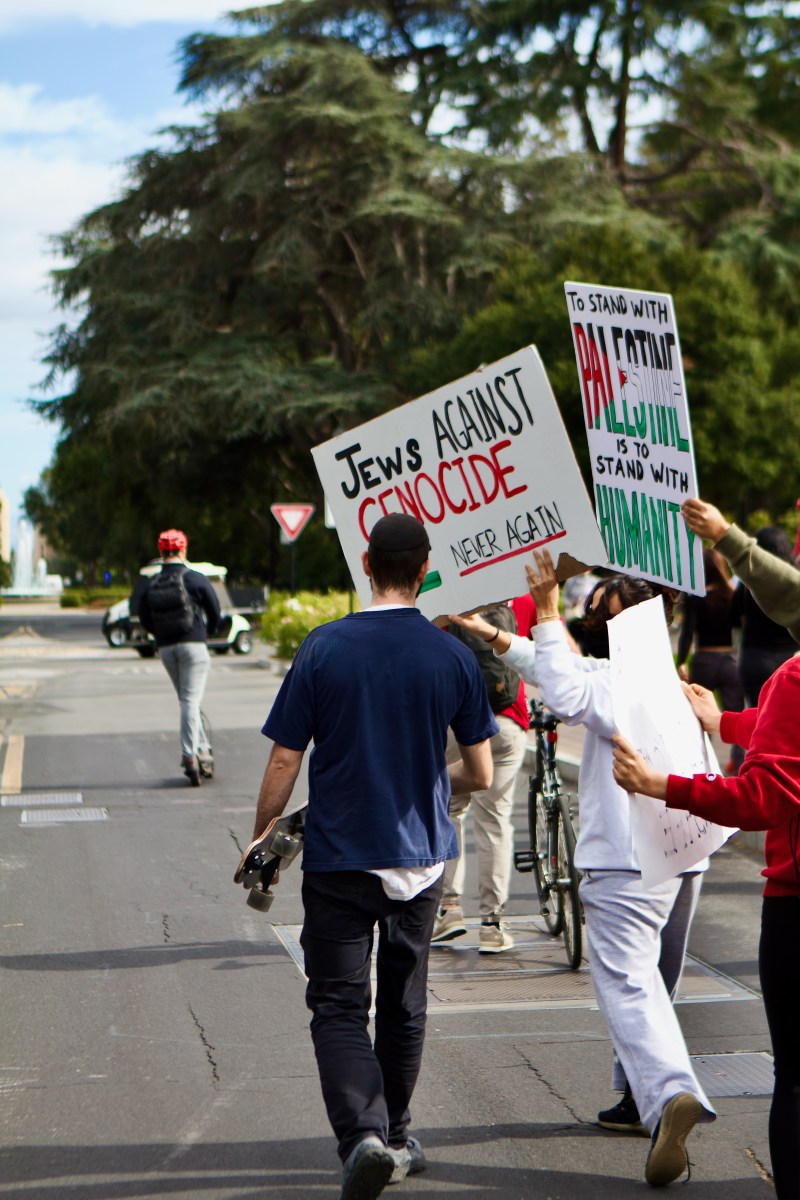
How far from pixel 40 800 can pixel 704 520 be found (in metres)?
8.67

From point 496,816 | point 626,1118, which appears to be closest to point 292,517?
point 496,816

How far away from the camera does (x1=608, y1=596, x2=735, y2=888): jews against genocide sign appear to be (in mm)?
4086

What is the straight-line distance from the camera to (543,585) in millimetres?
4539

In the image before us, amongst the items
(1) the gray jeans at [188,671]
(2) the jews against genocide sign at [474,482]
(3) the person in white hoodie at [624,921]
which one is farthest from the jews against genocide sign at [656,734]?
(1) the gray jeans at [188,671]

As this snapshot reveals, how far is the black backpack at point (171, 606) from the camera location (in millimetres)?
11703

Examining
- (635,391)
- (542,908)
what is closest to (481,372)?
(635,391)

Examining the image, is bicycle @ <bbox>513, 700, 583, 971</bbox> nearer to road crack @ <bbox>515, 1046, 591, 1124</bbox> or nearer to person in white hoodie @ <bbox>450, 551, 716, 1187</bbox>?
road crack @ <bbox>515, 1046, 591, 1124</bbox>

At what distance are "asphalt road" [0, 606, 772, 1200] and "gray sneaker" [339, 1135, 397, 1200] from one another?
492mm

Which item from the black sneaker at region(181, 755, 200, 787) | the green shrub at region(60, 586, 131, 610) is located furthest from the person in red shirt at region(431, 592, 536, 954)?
the green shrub at region(60, 586, 131, 610)

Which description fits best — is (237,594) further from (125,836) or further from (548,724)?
(548,724)

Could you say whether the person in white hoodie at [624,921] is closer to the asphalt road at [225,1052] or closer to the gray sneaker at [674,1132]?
the gray sneaker at [674,1132]

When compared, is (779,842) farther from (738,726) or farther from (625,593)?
(625,593)

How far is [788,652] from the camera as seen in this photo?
896 cm

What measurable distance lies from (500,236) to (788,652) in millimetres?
29907
